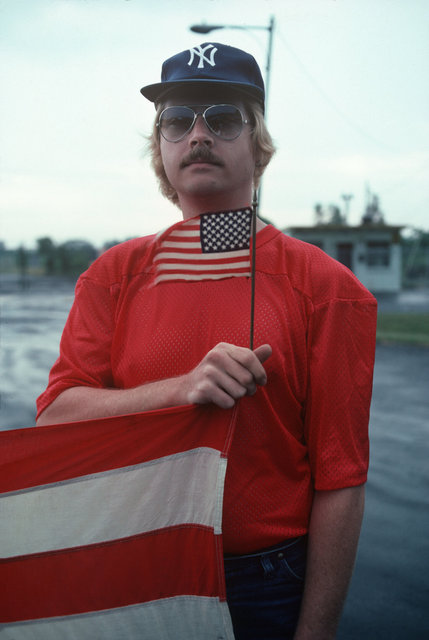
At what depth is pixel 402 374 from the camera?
1038 cm

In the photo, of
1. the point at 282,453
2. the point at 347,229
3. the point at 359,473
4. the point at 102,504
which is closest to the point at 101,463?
the point at 102,504

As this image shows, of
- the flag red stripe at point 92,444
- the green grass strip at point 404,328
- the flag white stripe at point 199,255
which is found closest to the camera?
the flag red stripe at point 92,444

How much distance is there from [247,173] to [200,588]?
4.26 feet

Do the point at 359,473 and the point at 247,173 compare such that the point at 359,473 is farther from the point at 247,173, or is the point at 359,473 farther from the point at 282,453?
the point at 247,173

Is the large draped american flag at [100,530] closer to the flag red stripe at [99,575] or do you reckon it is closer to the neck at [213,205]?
the flag red stripe at [99,575]

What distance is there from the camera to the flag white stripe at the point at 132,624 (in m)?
1.63

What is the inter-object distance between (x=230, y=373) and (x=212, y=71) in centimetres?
102

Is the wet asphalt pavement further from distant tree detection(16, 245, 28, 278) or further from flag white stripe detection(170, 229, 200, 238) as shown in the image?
distant tree detection(16, 245, 28, 278)

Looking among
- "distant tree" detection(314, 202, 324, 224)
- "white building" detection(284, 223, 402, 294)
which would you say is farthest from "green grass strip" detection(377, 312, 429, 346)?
"distant tree" detection(314, 202, 324, 224)

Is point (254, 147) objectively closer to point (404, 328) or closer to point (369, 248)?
point (404, 328)

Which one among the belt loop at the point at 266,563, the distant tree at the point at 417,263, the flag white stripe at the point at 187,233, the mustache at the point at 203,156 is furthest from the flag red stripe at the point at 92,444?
the distant tree at the point at 417,263

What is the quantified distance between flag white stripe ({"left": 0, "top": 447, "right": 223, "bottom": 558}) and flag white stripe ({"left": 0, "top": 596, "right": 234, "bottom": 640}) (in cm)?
21

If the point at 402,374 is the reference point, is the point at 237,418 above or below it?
above

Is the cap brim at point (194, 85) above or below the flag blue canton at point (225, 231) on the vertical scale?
above
